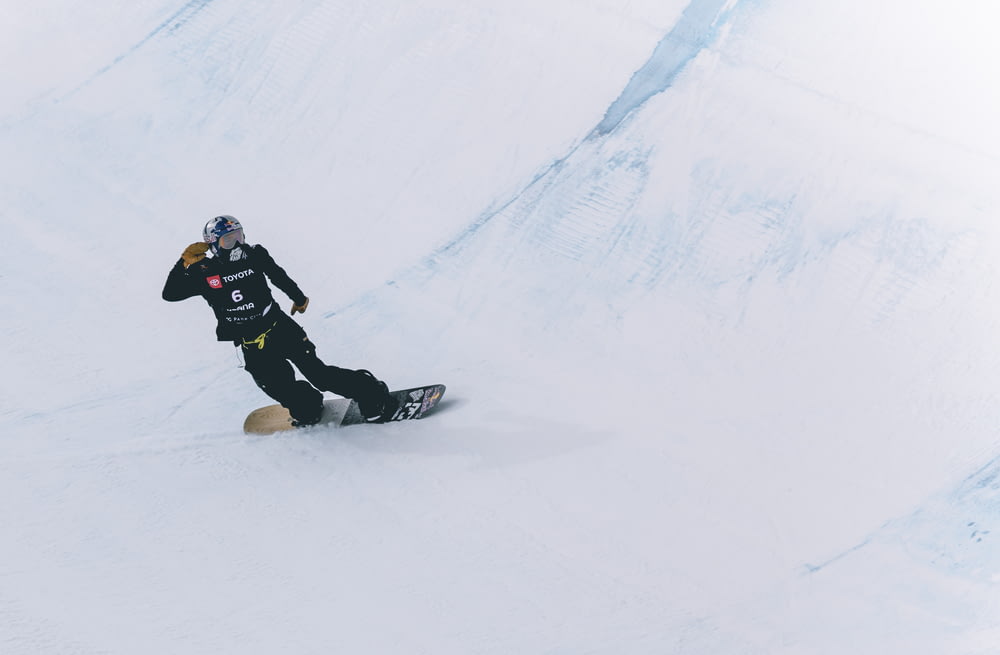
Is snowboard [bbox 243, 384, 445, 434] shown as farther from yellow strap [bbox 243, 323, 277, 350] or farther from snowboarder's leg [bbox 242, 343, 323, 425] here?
yellow strap [bbox 243, 323, 277, 350]

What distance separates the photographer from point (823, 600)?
3.12 meters

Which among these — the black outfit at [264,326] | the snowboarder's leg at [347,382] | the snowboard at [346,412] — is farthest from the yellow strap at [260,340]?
the snowboard at [346,412]

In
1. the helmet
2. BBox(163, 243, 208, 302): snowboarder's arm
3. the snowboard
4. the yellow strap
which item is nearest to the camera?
the helmet

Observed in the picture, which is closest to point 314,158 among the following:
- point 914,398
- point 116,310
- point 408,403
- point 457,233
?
point 457,233

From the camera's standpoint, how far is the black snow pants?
134 inches

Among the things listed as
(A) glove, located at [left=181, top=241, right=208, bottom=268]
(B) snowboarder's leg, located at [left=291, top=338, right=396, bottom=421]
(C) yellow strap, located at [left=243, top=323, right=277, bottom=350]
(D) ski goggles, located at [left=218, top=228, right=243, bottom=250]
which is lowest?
(B) snowboarder's leg, located at [left=291, top=338, right=396, bottom=421]

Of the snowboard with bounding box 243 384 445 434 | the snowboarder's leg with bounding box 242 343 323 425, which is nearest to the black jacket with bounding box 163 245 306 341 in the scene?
the snowboarder's leg with bounding box 242 343 323 425

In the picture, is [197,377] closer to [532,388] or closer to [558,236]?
[532,388]

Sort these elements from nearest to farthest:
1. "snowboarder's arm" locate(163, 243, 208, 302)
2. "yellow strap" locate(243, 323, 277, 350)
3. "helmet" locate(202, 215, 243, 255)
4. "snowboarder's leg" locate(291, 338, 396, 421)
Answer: "helmet" locate(202, 215, 243, 255) → "snowboarder's arm" locate(163, 243, 208, 302) → "yellow strap" locate(243, 323, 277, 350) → "snowboarder's leg" locate(291, 338, 396, 421)

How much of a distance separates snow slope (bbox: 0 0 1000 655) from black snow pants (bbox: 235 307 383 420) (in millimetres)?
244

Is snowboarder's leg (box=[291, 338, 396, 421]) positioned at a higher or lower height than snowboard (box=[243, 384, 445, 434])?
higher

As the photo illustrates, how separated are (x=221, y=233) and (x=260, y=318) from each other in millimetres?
397

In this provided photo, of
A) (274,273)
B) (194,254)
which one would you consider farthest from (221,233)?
(274,273)

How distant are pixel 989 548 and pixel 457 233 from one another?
2.95 m
